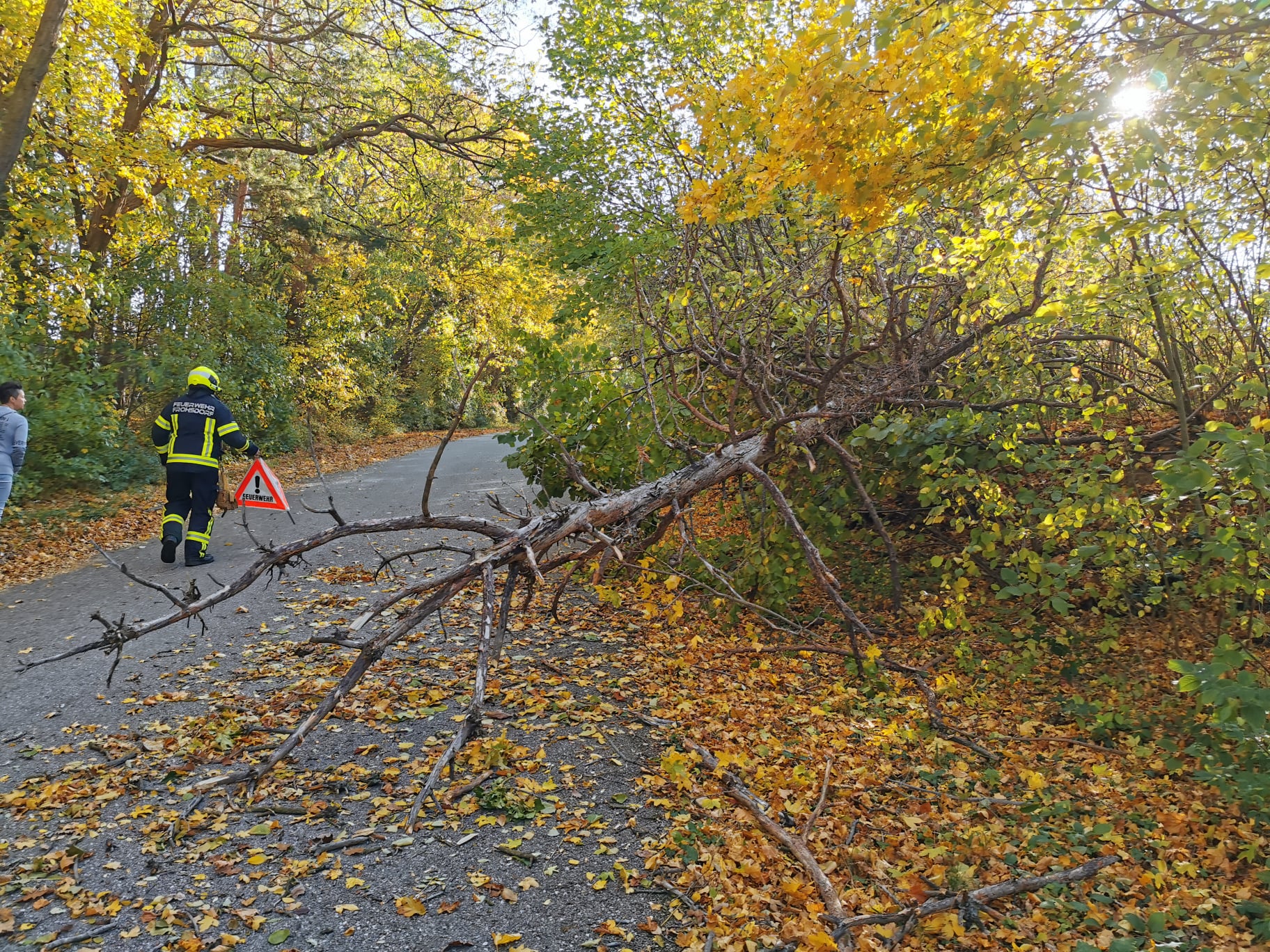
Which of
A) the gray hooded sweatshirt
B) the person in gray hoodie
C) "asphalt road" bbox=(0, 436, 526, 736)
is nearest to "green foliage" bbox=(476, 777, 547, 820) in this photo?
"asphalt road" bbox=(0, 436, 526, 736)

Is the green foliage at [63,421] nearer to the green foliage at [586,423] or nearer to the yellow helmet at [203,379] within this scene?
the yellow helmet at [203,379]

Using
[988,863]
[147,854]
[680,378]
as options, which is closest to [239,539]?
[680,378]

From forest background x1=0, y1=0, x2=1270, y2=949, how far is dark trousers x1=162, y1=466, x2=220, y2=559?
2839mm

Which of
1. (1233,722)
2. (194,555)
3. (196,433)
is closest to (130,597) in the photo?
(194,555)

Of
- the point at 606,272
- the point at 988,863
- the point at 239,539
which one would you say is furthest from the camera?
the point at 606,272

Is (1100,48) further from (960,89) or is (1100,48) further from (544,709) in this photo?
(544,709)

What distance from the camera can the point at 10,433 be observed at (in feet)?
22.7

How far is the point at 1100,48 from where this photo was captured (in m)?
3.68

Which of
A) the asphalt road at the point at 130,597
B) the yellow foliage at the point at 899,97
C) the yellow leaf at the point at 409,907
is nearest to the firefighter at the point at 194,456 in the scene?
the asphalt road at the point at 130,597

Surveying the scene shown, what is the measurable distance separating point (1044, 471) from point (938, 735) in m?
1.85

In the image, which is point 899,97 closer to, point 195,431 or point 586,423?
point 586,423

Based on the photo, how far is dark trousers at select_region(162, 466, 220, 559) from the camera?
6926 mm

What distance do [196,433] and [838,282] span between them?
6.05 m

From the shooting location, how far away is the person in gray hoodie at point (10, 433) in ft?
22.6
